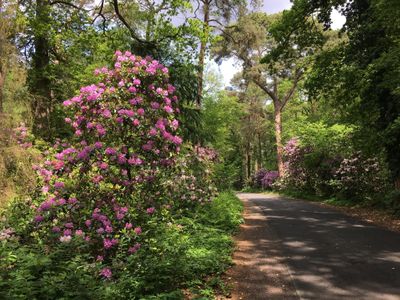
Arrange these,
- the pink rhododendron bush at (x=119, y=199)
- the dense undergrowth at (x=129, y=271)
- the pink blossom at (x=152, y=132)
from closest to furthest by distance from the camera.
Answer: the dense undergrowth at (x=129, y=271)
the pink rhododendron bush at (x=119, y=199)
the pink blossom at (x=152, y=132)

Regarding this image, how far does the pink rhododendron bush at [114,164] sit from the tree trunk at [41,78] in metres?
8.11

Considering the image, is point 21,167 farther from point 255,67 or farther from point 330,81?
point 255,67

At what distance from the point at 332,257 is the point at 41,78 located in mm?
15036

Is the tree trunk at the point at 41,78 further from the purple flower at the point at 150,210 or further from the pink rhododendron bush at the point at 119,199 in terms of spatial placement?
the purple flower at the point at 150,210

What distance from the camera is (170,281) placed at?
548cm

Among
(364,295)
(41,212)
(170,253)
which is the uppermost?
(41,212)

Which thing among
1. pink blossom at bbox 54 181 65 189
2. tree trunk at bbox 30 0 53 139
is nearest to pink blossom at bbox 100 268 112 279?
pink blossom at bbox 54 181 65 189

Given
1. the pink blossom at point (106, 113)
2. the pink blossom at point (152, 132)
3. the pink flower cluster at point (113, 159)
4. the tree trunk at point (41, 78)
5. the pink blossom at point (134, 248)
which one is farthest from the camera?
the tree trunk at point (41, 78)

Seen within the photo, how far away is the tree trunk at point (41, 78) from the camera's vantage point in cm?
1480

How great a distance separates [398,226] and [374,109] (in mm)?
5007

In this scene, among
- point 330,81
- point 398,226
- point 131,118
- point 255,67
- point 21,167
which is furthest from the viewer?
point 255,67

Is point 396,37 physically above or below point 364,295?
above

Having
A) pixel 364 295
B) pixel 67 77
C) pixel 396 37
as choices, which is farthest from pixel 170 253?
pixel 67 77

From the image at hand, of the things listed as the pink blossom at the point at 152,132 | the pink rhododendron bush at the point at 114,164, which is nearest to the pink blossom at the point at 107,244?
the pink rhododendron bush at the point at 114,164
